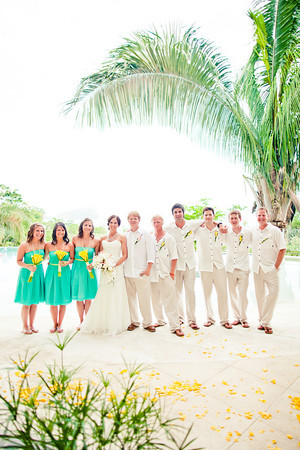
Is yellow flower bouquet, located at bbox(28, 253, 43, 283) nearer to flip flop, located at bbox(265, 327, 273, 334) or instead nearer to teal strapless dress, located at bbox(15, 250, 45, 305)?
teal strapless dress, located at bbox(15, 250, 45, 305)

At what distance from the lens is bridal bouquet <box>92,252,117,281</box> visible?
13.5ft

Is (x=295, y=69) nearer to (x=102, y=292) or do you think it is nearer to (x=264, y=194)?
(x=264, y=194)

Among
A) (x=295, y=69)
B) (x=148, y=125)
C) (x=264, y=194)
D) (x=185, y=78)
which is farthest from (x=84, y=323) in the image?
(x=295, y=69)

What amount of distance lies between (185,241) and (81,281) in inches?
71.2

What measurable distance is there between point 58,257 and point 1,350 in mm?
1430

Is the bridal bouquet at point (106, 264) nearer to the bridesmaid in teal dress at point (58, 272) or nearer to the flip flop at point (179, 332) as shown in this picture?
the bridesmaid in teal dress at point (58, 272)

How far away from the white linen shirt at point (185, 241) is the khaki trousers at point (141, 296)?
2.06 ft

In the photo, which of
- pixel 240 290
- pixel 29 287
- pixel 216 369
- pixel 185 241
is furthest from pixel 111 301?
pixel 240 290

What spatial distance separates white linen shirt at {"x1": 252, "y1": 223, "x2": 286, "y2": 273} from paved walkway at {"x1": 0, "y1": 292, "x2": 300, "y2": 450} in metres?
1.07

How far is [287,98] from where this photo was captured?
13.2 ft

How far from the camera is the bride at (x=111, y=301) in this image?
429 cm

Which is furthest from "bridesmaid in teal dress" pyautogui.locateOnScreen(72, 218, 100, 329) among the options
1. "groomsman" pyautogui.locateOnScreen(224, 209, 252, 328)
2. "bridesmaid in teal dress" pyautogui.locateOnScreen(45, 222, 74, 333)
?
"groomsman" pyautogui.locateOnScreen(224, 209, 252, 328)

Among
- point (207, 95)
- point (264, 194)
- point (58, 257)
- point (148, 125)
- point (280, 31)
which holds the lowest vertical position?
point (58, 257)

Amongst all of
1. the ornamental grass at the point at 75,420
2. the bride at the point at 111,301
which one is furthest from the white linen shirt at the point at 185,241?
the ornamental grass at the point at 75,420
